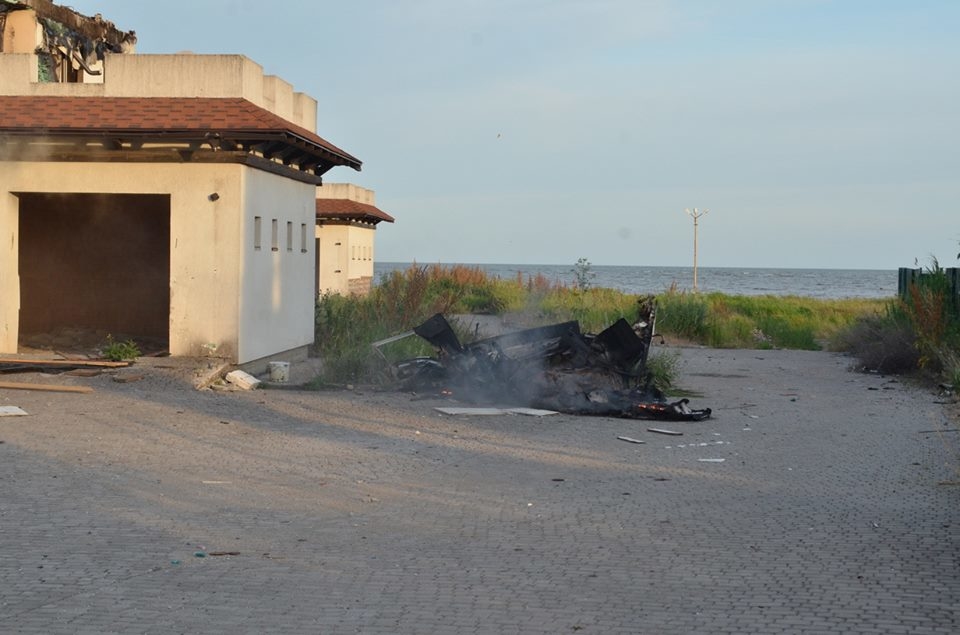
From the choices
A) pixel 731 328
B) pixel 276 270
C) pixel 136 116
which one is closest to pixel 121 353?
pixel 276 270

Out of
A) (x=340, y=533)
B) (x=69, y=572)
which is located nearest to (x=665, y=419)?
(x=340, y=533)

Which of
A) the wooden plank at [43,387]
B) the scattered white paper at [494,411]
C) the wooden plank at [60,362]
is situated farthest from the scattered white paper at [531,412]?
the wooden plank at [60,362]

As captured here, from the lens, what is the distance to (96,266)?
22594mm

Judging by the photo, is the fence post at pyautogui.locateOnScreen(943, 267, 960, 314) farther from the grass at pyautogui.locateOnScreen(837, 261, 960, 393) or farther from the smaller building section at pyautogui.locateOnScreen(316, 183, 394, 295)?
the smaller building section at pyautogui.locateOnScreen(316, 183, 394, 295)

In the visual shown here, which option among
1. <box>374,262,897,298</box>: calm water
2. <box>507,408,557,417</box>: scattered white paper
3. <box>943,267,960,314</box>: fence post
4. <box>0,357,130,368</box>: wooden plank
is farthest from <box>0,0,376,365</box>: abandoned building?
<box>374,262,897,298</box>: calm water

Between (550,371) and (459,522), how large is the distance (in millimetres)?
7942

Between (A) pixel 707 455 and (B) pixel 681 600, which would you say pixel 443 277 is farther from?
(B) pixel 681 600

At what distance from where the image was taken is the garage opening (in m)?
22.3

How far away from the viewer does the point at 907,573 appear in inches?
278

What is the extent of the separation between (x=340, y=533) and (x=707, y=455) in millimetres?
5557

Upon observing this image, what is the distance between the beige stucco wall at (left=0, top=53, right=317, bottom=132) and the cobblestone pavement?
19.2ft

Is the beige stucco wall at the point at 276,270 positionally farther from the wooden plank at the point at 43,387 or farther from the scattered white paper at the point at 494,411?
the scattered white paper at the point at 494,411

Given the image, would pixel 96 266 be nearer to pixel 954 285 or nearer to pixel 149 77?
pixel 149 77

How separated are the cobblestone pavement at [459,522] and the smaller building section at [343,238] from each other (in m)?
22.8
